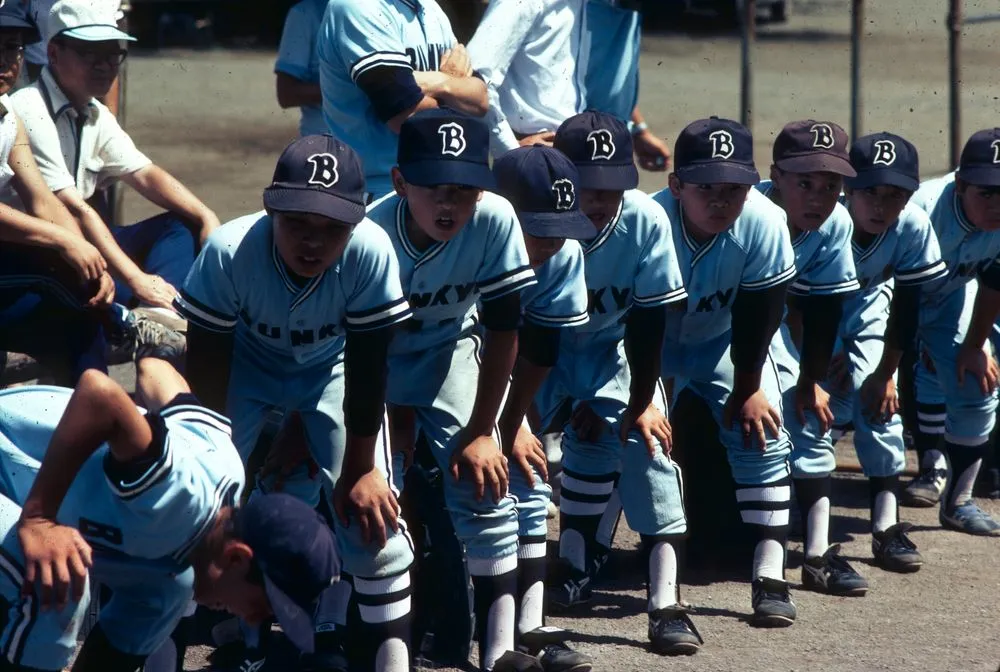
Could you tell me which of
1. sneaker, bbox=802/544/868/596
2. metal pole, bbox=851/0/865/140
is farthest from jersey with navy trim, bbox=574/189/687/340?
metal pole, bbox=851/0/865/140

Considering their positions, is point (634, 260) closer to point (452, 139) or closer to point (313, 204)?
point (452, 139)

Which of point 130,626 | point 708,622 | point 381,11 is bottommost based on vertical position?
point 708,622

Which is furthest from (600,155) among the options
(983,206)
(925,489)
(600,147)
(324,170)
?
(925,489)

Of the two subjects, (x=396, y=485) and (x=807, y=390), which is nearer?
(x=396, y=485)

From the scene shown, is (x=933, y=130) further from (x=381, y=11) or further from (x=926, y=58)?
(x=381, y=11)

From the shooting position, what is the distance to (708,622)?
5.30m

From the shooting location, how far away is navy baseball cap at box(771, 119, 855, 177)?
18.9ft

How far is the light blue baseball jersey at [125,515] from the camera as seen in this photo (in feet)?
11.1

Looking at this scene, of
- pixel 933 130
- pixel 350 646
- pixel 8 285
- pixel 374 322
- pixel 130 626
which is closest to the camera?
pixel 130 626

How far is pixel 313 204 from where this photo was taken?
4035mm

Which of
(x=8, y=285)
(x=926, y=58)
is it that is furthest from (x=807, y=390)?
(x=926, y=58)

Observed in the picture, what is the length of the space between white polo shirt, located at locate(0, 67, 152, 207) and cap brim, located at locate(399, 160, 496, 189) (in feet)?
5.33

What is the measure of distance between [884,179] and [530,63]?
139 cm

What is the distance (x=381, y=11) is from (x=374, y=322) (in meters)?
1.52
